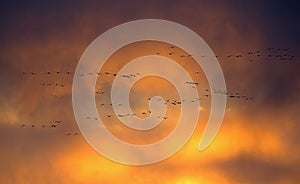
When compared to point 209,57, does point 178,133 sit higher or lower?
lower

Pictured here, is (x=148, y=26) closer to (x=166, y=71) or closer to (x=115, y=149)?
(x=166, y=71)

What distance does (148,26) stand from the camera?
237 feet

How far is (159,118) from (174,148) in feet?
12.9

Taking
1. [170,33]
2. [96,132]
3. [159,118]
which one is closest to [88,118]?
[96,132]

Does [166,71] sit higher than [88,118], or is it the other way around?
[166,71]

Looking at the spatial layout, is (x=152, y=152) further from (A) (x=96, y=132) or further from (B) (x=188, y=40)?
(B) (x=188, y=40)

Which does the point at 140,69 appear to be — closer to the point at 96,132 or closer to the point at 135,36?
the point at 135,36

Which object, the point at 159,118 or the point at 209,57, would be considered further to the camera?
the point at 159,118

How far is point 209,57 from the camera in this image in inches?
2827

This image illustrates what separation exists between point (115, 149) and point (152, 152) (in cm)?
435

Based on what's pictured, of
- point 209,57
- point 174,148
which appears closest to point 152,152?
point 174,148

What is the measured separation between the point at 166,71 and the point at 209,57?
17.9ft

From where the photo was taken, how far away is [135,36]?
2867 inches

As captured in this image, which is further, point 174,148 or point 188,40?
point 174,148
